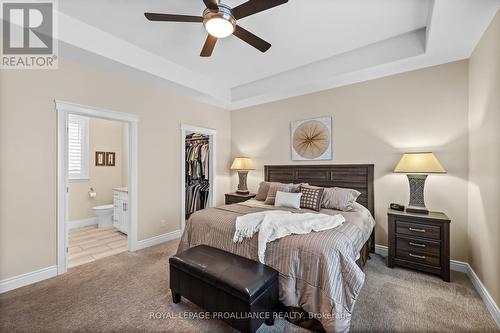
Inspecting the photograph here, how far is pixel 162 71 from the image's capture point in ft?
11.0

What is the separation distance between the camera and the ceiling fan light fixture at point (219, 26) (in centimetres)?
192

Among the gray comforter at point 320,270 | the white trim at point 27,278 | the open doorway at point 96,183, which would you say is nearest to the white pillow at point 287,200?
the gray comforter at point 320,270

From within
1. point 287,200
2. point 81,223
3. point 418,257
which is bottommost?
point 81,223

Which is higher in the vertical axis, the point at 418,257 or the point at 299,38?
the point at 299,38

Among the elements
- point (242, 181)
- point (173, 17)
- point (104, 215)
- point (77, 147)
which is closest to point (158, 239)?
point (104, 215)

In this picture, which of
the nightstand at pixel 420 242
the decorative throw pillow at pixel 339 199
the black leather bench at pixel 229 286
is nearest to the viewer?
the black leather bench at pixel 229 286

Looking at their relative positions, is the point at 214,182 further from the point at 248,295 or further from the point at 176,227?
the point at 248,295

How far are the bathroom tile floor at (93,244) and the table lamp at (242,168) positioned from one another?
2.36 meters

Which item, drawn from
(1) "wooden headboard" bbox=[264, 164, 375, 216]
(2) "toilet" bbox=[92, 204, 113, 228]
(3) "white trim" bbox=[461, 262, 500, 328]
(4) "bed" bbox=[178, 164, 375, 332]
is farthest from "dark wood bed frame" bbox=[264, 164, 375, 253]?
(2) "toilet" bbox=[92, 204, 113, 228]

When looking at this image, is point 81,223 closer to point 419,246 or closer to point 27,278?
point 27,278

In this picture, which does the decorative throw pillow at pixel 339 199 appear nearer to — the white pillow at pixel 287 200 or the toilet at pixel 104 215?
the white pillow at pixel 287 200

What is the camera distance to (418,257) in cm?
266

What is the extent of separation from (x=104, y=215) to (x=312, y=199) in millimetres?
4280

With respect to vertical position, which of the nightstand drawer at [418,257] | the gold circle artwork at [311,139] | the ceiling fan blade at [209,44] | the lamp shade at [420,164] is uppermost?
the ceiling fan blade at [209,44]
